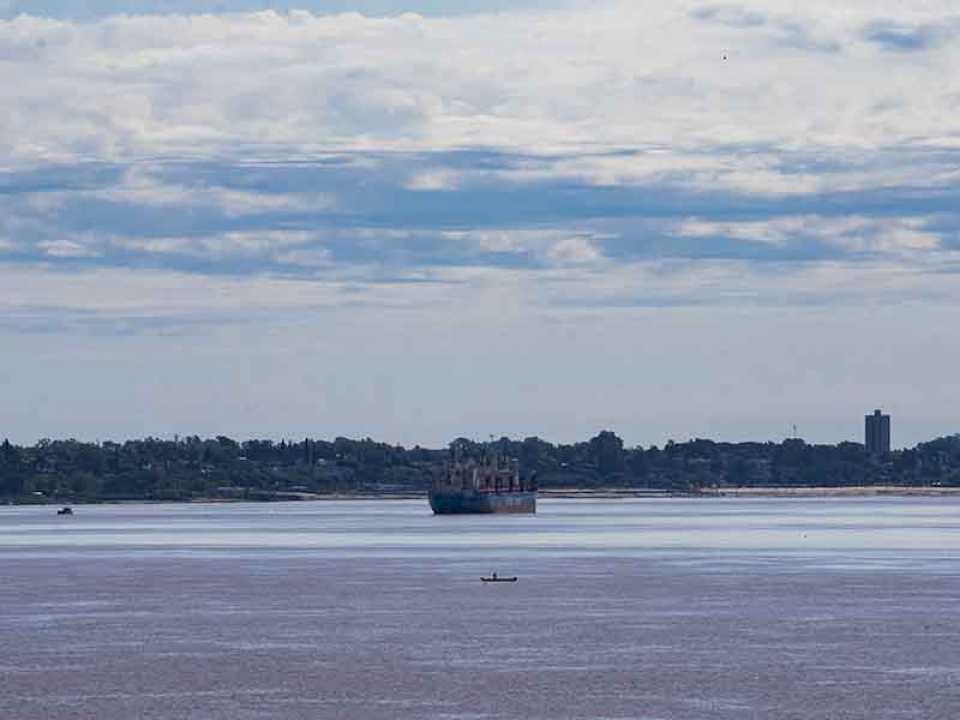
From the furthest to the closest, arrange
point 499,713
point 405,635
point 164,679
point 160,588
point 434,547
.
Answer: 1. point 434,547
2. point 160,588
3. point 405,635
4. point 164,679
5. point 499,713

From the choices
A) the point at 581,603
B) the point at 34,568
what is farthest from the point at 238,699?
the point at 34,568

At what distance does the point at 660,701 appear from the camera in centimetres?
5738

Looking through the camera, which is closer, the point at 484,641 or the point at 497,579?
the point at 484,641

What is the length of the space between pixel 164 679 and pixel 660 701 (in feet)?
48.9

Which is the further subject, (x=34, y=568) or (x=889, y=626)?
(x=34, y=568)

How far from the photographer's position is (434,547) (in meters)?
172

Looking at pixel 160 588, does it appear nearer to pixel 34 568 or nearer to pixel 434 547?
pixel 34 568

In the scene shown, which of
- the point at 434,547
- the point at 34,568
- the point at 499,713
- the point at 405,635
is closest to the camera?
the point at 499,713

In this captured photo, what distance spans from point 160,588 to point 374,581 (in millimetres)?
11510

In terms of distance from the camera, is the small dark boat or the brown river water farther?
the small dark boat

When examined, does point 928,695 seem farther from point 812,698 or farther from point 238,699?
point 238,699

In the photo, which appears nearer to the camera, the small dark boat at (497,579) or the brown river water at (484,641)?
the brown river water at (484,641)

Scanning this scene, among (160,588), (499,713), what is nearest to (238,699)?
(499,713)

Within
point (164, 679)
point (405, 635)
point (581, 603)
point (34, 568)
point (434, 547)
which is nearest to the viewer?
point (164, 679)
